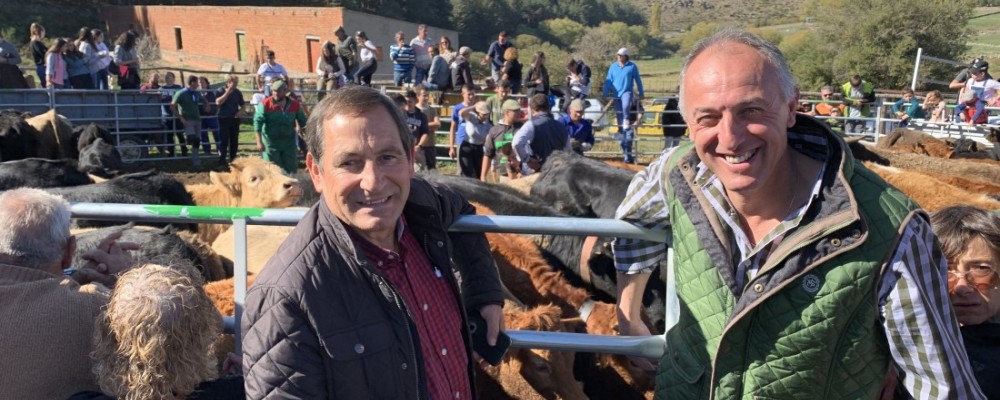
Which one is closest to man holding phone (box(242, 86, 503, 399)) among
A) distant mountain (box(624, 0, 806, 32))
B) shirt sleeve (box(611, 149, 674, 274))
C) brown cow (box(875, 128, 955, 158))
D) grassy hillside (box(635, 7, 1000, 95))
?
shirt sleeve (box(611, 149, 674, 274))

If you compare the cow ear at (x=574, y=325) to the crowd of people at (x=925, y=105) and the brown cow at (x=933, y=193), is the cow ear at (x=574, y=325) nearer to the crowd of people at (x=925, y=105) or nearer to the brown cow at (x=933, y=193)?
the brown cow at (x=933, y=193)

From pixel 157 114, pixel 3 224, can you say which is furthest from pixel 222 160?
pixel 3 224

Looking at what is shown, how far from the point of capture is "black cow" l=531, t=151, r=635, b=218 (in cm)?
755

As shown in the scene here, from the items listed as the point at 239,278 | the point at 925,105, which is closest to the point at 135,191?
the point at 239,278

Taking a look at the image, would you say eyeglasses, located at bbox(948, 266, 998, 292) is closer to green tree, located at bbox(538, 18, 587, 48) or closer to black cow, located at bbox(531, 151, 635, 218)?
black cow, located at bbox(531, 151, 635, 218)

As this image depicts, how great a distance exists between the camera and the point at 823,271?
6.45 ft

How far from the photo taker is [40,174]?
8.27 meters

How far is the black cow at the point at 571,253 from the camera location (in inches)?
208

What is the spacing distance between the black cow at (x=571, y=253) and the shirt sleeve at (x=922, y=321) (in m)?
2.32

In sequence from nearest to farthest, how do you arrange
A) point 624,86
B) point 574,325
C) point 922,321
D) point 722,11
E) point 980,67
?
point 922,321 < point 574,325 < point 624,86 < point 980,67 < point 722,11

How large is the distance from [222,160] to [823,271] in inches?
618

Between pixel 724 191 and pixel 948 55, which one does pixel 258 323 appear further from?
pixel 948 55

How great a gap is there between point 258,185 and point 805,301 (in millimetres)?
6492

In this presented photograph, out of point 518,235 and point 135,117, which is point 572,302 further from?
point 135,117
